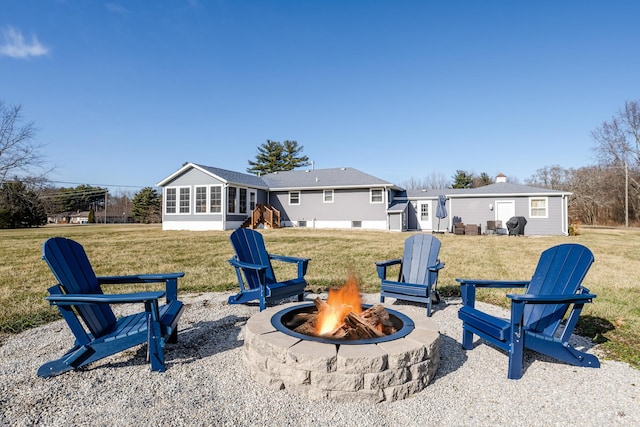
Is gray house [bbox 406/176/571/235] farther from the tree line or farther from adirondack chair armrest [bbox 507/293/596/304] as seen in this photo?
adirondack chair armrest [bbox 507/293/596/304]

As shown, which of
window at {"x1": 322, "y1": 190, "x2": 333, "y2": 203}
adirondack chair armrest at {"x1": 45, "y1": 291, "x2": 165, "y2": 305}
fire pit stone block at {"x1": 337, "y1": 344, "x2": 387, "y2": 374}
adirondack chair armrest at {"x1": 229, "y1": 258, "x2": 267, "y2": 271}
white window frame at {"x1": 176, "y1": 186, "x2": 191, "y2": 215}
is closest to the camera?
fire pit stone block at {"x1": 337, "y1": 344, "x2": 387, "y2": 374}

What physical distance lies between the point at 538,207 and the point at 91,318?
69.4 feet

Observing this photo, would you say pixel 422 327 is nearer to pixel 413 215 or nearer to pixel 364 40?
pixel 364 40

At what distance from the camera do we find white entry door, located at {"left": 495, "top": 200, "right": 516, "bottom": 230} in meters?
18.6

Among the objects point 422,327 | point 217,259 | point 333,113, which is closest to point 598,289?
point 422,327

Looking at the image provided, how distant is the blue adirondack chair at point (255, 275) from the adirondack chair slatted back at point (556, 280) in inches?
104

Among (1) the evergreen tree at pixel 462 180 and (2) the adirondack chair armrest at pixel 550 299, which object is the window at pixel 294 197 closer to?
(2) the adirondack chair armrest at pixel 550 299

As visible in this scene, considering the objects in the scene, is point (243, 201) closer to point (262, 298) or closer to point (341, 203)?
point (341, 203)

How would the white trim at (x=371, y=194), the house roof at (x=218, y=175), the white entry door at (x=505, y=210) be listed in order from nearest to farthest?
the house roof at (x=218, y=175), the white entry door at (x=505, y=210), the white trim at (x=371, y=194)

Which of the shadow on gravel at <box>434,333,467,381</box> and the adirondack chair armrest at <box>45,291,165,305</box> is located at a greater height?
the adirondack chair armrest at <box>45,291,165,305</box>

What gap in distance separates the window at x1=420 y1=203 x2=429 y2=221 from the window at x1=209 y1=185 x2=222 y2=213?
12.8m

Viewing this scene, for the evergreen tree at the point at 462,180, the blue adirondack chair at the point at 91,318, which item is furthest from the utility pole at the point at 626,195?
the blue adirondack chair at the point at 91,318

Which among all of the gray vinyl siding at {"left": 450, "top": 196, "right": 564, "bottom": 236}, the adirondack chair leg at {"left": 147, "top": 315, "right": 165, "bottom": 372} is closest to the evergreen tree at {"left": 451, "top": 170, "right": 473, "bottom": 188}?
the gray vinyl siding at {"left": 450, "top": 196, "right": 564, "bottom": 236}

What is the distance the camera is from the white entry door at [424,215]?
21.2 metres
